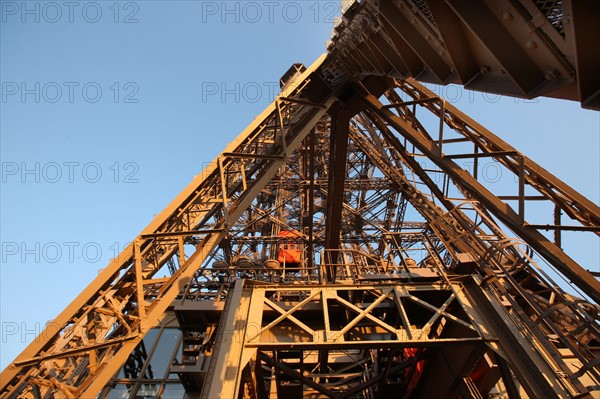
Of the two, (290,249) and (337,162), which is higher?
(337,162)

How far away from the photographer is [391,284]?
8.03m

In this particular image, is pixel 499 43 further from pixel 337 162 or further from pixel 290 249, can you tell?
pixel 290 249

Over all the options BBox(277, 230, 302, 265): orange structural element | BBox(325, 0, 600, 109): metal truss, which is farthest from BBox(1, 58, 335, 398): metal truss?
BBox(277, 230, 302, 265): orange structural element

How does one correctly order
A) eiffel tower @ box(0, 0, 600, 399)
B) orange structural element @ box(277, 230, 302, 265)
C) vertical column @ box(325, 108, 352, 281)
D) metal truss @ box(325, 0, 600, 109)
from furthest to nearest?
orange structural element @ box(277, 230, 302, 265)
vertical column @ box(325, 108, 352, 281)
eiffel tower @ box(0, 0, 600, 399)
metal truss @ box(325, 0, 600, 109)

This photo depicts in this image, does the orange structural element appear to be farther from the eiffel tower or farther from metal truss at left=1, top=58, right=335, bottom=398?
metal truss at left=1, top=58, right=335, bottom=398

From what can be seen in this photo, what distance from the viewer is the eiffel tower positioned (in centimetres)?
457

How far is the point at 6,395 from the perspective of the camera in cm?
463

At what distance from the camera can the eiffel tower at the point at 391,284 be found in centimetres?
457

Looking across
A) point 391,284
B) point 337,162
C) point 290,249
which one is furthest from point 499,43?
point 290,249

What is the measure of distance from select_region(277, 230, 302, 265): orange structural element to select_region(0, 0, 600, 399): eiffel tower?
17.8 feet

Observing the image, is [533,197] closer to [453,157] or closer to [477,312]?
[453,157]

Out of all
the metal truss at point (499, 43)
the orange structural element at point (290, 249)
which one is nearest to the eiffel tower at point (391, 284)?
the metal truss at point (499, 43)

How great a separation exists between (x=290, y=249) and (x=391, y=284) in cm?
1178

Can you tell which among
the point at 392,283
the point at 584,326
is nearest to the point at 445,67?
the point at 392,283
